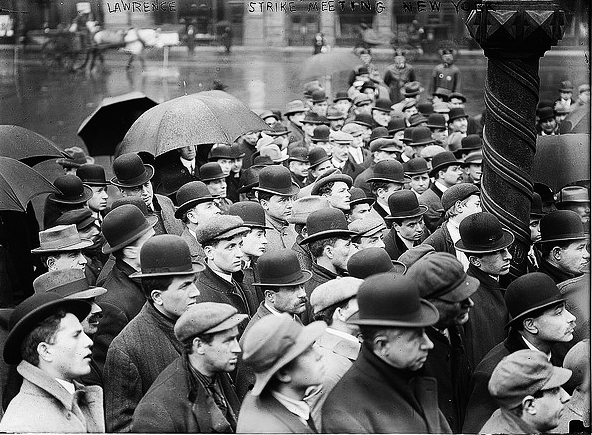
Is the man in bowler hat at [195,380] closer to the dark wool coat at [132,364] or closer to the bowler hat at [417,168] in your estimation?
the dark wool coat at [132,364]

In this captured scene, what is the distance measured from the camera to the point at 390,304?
3.77m

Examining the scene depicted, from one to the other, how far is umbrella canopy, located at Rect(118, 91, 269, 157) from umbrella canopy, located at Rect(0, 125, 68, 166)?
67 centimetres

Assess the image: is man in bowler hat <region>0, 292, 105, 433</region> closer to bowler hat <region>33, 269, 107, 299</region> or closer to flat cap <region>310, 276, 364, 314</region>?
bowler hat <region>33, 269, 107, 299</region>

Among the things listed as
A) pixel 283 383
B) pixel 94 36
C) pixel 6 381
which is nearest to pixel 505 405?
pixel 283 383

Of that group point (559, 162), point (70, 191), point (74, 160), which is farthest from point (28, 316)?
point (74, 160)

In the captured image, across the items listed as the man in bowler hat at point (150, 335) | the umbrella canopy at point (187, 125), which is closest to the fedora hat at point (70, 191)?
the umbrella canopy at point (187, 125)

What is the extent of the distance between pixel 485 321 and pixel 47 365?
253 cm

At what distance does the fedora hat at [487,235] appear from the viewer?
5.40 metres

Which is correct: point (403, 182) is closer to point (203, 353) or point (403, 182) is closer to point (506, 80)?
point (506, 80)

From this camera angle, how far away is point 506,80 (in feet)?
17.3

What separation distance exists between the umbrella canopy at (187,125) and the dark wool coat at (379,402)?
431 cm

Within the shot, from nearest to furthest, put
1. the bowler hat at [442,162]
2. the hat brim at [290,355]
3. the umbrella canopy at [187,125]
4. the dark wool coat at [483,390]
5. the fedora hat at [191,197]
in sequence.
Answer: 1. the hat brim at [290,355]
2. the dark wool coat at [483,390]
3. the fedora hat at [191,197]
4. the umbrella canopy at [187,125]
5. the bowler hat at [442,162]

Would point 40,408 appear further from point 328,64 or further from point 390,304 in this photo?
point 328,64

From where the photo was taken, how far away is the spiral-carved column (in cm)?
503
